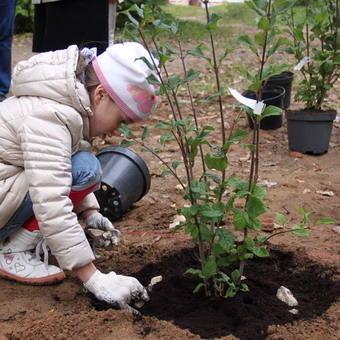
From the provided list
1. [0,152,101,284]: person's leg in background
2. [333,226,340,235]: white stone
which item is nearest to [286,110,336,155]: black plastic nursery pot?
[333,226,340,235]: white stone

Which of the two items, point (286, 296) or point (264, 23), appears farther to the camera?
point (286, 296)

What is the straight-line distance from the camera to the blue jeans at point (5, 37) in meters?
4.84

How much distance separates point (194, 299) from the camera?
91.7 inches

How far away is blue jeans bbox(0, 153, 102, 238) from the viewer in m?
2.47

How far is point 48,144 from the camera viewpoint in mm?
2209

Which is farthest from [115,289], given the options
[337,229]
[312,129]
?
[312,129]

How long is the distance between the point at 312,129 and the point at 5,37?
2.75m

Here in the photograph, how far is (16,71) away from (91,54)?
33cm

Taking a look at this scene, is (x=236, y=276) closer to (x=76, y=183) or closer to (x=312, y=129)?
(x=76, y=183)

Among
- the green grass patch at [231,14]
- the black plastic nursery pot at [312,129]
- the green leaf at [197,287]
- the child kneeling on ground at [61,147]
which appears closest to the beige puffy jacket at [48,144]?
the child kneeling on ground at [61,147]

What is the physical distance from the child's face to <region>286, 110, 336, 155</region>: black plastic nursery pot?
8.08ft

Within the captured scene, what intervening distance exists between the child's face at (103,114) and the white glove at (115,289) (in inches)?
24.1

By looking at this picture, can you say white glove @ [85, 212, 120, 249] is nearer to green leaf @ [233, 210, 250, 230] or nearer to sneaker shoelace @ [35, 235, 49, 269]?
sneaker shoelace @ [35, 235, 49, 269]

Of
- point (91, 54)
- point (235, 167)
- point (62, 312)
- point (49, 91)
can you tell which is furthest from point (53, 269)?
point (235, 167)
